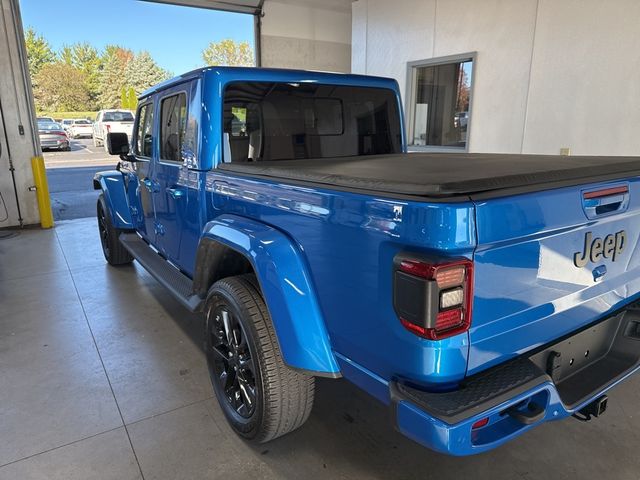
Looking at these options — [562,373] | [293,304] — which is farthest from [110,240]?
[562,373]

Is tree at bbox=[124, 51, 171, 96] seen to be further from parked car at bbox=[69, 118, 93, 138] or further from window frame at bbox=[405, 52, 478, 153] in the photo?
window frame at bbox=[405, 52, 478, 153]

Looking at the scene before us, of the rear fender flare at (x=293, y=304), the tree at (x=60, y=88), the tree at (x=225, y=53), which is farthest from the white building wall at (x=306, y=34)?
the tree at (x=60, y=88)

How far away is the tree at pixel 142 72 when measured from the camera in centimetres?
4722

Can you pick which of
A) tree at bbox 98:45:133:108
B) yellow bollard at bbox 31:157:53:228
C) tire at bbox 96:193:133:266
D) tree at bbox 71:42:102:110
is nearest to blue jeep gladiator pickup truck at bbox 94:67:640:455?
tire at bbox 96:193:133:266

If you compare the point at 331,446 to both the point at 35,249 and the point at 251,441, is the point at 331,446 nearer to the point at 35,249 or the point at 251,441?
the point at 251,441

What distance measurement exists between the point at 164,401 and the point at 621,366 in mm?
2380

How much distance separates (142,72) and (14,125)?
46.4 meters

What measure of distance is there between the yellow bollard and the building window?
19.8ft

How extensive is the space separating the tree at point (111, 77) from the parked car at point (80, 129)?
688 inches

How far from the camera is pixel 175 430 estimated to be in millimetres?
2385

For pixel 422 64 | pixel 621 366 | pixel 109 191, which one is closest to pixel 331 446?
pixel 621 366

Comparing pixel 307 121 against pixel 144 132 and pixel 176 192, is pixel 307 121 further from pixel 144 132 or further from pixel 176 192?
pixel 144 132

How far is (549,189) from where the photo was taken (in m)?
1.45

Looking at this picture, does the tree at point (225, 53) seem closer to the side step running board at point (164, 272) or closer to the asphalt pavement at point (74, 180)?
the asphalt pavement at point (74, 180)
